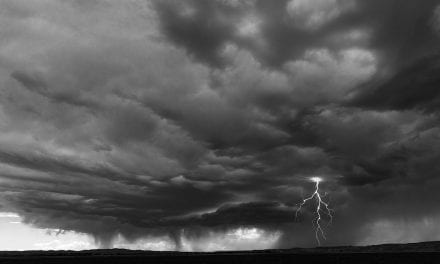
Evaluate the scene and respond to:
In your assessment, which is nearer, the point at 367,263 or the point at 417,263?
the point at 417,263

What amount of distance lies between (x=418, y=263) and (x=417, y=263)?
0.82 ft

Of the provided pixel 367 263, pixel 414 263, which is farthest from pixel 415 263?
pixel 367 263

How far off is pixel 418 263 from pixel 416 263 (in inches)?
19.3

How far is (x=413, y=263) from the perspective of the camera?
100062mm

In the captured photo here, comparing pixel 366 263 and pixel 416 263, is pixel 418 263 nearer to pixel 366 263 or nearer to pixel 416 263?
pixel 416 263

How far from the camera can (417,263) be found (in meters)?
99.9

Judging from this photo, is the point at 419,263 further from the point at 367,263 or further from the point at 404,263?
the point at 367,263

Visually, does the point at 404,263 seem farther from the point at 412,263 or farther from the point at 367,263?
the point at 367,263

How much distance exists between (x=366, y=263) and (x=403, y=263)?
10.1 meters

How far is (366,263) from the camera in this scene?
354 ft

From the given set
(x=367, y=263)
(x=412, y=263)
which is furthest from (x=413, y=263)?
(x=367, y=263)

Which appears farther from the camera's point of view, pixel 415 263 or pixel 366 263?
pixel 366 263

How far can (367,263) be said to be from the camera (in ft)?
354

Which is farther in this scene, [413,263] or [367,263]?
[367,263]
